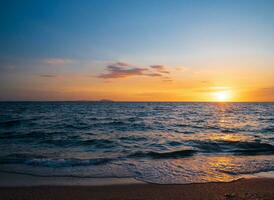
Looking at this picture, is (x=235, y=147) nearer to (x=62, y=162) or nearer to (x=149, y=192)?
(x=149, y=192)

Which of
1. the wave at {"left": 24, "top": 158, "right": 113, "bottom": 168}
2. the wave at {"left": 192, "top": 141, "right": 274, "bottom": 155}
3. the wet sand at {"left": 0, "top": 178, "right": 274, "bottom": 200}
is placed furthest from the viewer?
the wave at {"left": 192, "top": 141, "right": 274, "bottom": 155}

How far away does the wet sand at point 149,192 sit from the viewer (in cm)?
643

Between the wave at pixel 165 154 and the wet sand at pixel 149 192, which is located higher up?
the wet sand at pixel 149 192

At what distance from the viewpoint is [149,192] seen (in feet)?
22.8

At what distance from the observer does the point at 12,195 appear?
641 centimetres

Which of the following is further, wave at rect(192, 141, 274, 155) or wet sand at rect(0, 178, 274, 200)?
wave at rect(192, 141, 274, 155)

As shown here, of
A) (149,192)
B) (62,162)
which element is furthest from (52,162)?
(149,192)

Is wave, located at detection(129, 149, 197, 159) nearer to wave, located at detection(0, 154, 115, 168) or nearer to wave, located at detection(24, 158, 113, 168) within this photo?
wave, located at detection(0, 154, 115, 168)

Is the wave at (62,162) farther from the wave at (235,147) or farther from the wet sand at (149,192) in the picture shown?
the wave at (235,147)

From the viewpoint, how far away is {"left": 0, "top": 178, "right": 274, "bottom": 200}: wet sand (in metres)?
6.43

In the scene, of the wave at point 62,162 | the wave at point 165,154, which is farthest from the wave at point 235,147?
the wave at point 62,162

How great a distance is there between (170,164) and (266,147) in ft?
26.9

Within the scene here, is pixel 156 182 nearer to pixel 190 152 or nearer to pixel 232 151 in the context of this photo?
pixel 190 152

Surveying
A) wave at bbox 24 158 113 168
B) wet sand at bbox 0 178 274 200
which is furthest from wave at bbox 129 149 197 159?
wet sand at bbox 0 178 274 200
